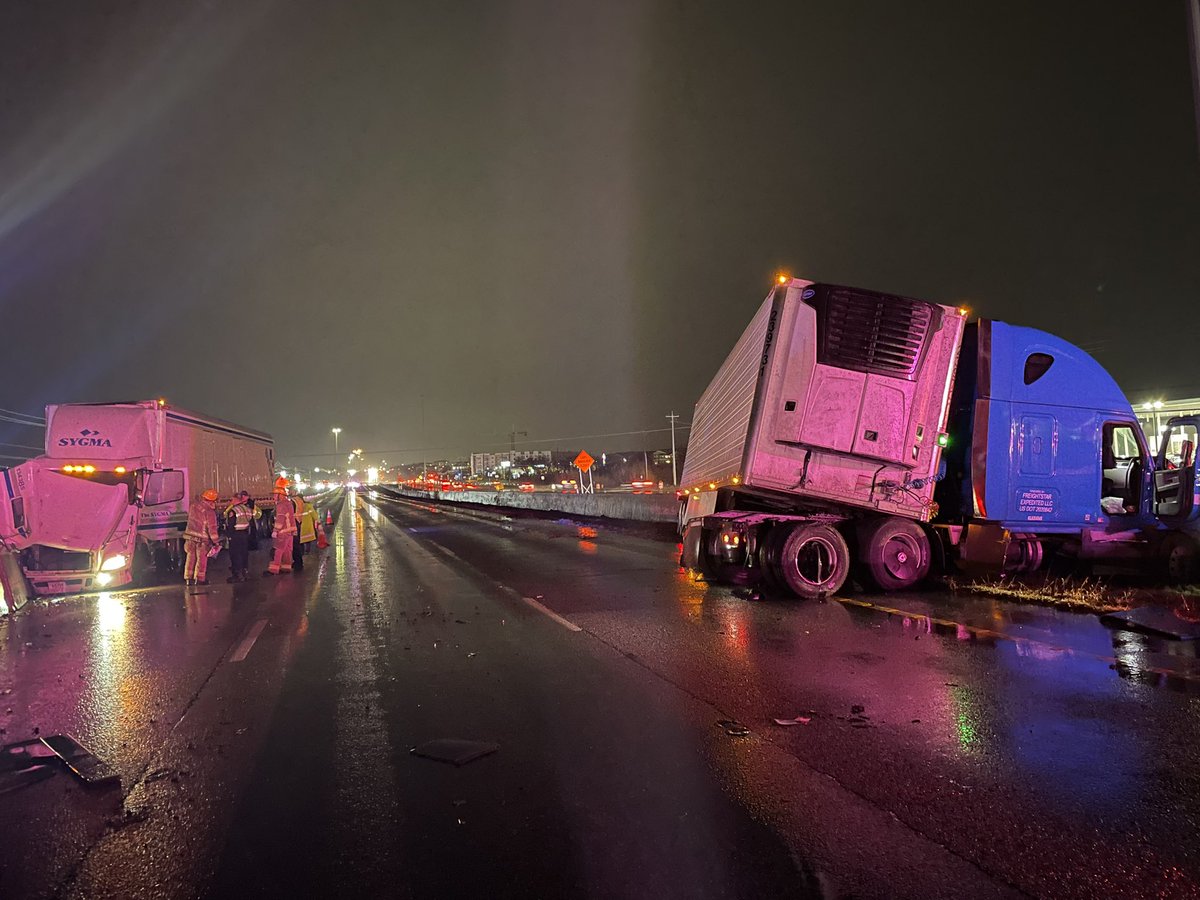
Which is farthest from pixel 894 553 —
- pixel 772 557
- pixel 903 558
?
pixel 772 557

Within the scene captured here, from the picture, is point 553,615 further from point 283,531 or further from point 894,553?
point 283,531

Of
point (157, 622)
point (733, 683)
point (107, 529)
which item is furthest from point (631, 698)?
point (107, 529)

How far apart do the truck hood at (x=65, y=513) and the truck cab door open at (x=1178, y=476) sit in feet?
53.6

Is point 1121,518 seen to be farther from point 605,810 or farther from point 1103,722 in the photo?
point 605,810

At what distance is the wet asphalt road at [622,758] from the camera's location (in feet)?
10.9

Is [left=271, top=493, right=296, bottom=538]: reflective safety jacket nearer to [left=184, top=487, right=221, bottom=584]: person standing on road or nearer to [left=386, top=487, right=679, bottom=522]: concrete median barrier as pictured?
[left=184, top=487, right=221, bottom=584]: person standing on road

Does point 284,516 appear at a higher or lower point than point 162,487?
lower

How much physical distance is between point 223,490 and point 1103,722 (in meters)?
20.3

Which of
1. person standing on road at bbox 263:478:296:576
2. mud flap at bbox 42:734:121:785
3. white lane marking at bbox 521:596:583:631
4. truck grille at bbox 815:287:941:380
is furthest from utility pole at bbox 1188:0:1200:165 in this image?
person standing on road at bbox 263:478:296:576

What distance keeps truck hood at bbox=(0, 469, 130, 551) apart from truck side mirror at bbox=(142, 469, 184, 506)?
1.27m

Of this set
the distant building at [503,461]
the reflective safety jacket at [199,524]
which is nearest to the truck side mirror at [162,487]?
the reflective safety jacket at [199,524]

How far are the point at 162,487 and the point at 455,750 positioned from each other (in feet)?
42.7

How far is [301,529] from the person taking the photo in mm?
18188

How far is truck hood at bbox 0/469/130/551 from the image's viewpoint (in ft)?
39.4
